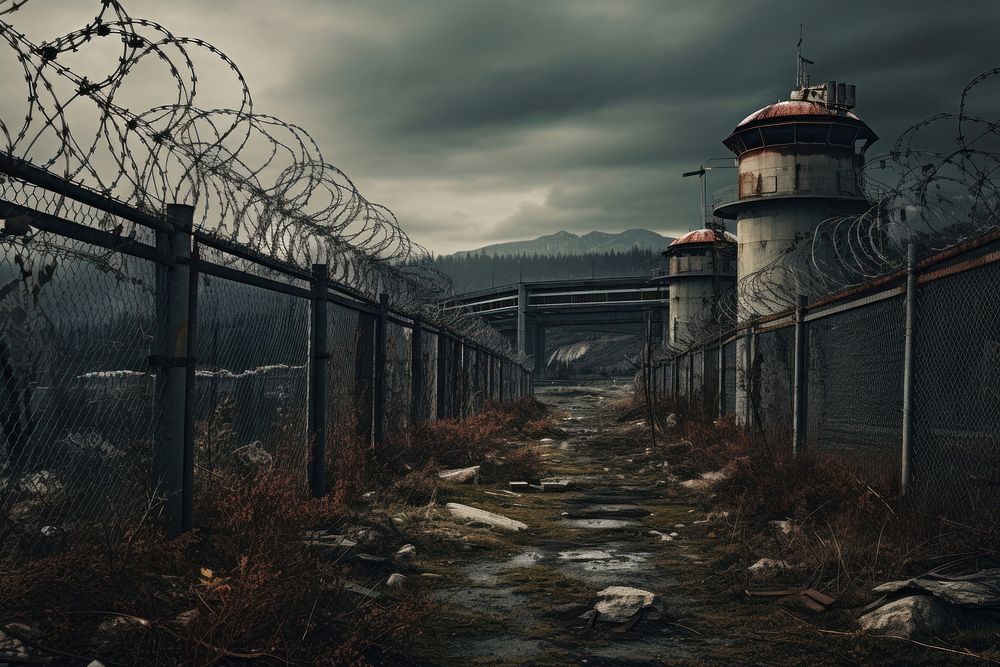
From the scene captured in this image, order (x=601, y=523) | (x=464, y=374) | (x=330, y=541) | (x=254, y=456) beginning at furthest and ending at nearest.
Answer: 1. (x=464, y=374)
2. (x=601, y=523)
3. (x=254, y=456)
4. (x=330, y=541)

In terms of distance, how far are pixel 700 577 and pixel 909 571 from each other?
1.32 metres

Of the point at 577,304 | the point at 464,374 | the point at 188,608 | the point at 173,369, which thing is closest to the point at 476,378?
the point at 464,374

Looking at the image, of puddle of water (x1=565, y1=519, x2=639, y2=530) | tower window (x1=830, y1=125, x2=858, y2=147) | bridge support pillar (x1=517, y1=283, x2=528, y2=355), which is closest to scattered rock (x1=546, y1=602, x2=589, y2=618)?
puddle of water (x1=565, y1=519, x2=639, y2=530)

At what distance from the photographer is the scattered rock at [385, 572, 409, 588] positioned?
202 inches

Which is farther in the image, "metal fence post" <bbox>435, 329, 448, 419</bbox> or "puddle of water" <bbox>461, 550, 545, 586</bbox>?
"metal fence post" <bbox>435, 329, 448, 419</bbox>

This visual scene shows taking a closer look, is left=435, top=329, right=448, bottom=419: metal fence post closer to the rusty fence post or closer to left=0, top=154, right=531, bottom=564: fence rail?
the rusty fence post

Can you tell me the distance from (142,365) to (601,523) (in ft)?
15.3

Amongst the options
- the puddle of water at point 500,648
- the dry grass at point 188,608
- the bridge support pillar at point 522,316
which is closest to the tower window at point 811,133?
the puddle of water at point 500,648

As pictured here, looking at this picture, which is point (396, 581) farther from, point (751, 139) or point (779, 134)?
point (751, 139)

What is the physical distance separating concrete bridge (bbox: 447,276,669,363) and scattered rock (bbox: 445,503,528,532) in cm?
5093

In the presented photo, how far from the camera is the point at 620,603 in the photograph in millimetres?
4758

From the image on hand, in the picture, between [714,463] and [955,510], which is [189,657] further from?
[714,463]

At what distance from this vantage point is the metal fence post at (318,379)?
24.1 feet

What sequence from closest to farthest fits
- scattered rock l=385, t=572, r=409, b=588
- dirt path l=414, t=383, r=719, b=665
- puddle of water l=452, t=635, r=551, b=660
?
puddle of water l=452, t=635, r=551, b=660
dirt path l=414, t=383, r=719, b=665
scattered rock l=385, t=572, r=409, b=588
